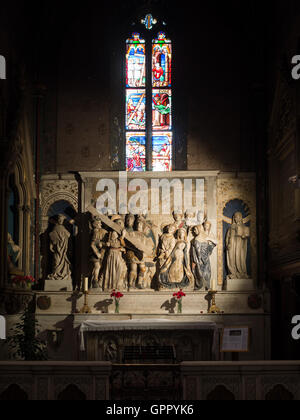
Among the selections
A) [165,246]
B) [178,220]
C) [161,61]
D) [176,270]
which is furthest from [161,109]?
[176,270]

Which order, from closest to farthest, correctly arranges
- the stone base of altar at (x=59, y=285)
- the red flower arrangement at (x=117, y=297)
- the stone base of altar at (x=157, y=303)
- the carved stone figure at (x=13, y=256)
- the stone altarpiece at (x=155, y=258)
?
the carved stone figure at (x=13, y=256)
the red flower arrangement at (x=117, y=297)
the stone altarpiece at (x=155, y=258)
the stone base of altar at (x=157, y=303)
the stone base of altar at (x=59, y=285)

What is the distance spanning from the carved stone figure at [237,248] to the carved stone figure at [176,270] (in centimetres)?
94

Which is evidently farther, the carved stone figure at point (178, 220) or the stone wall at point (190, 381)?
the carved stone figure at point (178, 220)

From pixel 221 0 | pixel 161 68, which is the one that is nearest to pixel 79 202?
pixel 161 68

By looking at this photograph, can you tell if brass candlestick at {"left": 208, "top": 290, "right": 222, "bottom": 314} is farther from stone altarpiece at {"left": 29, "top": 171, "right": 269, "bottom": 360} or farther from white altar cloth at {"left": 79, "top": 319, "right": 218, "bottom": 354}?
white altar cloth at {"left": 79, "top": 319, "right": 218, "bottom": 354}

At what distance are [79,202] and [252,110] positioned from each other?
4350 millimetres

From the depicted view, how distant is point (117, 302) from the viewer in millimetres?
14195

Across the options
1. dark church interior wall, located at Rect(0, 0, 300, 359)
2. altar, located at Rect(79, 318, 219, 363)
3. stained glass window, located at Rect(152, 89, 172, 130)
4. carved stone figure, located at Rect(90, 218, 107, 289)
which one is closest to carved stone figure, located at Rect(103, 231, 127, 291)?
carved stone figure, located at Rect(90, 218, 107, 289)

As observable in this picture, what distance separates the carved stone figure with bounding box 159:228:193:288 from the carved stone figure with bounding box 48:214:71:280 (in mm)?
2041

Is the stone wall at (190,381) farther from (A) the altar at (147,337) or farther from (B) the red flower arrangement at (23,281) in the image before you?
(A) the altar at (147,337)

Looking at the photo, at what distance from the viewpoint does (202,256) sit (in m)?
14.6

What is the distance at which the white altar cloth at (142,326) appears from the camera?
518 inches

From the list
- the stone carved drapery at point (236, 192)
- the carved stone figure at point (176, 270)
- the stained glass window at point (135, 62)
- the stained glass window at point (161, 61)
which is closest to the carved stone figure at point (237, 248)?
the stone carved drapery at point (236, 192)
